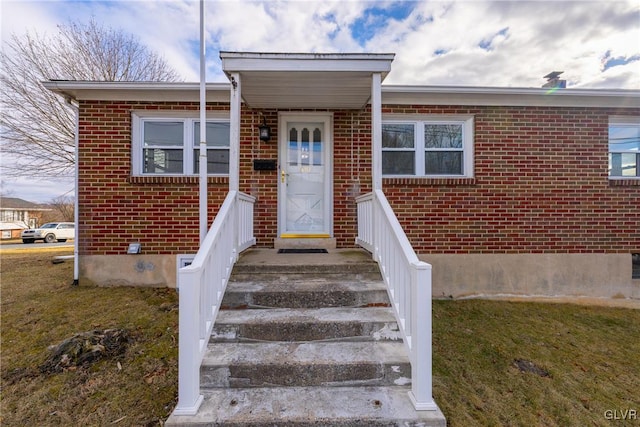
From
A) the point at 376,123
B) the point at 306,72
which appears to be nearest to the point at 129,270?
the point at 306,72

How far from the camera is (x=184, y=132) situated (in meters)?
5.02

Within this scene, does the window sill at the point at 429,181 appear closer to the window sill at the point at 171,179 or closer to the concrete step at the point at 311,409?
the window sill at the point at 171,179

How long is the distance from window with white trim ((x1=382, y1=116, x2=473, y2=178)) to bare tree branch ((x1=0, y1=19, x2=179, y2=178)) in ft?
32.0

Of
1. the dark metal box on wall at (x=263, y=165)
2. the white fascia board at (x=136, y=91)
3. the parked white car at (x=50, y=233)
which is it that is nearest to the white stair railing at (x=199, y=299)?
the dark metal box on wall at (x=263, y=165)

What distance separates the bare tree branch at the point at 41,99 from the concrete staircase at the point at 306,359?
9728 mm

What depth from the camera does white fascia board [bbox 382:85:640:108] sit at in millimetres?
4809

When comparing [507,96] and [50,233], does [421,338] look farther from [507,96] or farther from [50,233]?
[50,233]

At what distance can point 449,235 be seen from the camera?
5.05 m

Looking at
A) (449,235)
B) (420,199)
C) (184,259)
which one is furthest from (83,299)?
(449,235)

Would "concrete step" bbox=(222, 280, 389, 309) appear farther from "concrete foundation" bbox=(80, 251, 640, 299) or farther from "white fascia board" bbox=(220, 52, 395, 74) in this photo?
"white fascia board" bbox=(220, 52, 395, 74)

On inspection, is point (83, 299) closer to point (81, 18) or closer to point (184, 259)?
point (184, 259)

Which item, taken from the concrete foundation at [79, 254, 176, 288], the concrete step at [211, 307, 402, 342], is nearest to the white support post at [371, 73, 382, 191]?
the concrete step at [211, 307, 402, 342]

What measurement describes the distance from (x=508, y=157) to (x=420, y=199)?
1691mm

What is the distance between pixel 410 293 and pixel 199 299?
1.68 metres
